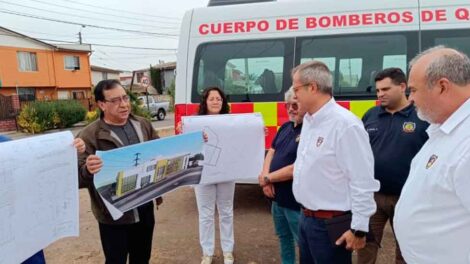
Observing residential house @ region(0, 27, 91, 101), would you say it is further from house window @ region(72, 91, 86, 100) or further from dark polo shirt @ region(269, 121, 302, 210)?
dark polo shirt @ region(269, 121, 302, 210)

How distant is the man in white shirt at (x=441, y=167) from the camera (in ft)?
4.06

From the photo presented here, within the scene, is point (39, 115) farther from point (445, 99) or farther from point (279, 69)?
point (445, 99)

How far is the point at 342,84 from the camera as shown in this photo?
445cm

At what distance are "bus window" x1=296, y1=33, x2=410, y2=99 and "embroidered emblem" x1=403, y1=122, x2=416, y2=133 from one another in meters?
1.77

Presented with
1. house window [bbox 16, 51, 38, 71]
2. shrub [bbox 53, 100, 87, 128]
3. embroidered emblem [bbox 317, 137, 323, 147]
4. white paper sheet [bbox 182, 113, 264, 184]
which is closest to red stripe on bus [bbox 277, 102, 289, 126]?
white paper sheet [bbox 182, 113, 264, 184]

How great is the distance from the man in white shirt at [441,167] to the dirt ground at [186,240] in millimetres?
2275

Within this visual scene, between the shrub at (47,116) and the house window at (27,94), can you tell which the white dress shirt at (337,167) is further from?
the house window at (27,94)

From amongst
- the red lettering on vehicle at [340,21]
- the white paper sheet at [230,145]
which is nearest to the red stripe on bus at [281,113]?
the red lettering on vehicle at [340,21]

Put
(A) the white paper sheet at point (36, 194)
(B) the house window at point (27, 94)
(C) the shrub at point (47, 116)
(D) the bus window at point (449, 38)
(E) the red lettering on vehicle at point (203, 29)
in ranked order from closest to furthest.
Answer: (A) the white paper sheet at point (36, 194) < (D) the bus window at point (449, 38) < (E) the red lettering on vehicle at point (203, 29) < (C) the shrub at point (47, 116) < (B) the house window at point (27, 94)

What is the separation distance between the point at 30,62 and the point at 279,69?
29.9 m

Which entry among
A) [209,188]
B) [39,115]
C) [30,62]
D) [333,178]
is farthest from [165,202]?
[30,62]

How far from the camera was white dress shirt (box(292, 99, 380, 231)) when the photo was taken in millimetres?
1908

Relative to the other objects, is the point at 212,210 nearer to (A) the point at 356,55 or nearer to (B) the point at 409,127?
(B) the point at 409,127

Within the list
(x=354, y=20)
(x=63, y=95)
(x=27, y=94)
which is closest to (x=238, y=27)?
(x=354, y=20)
